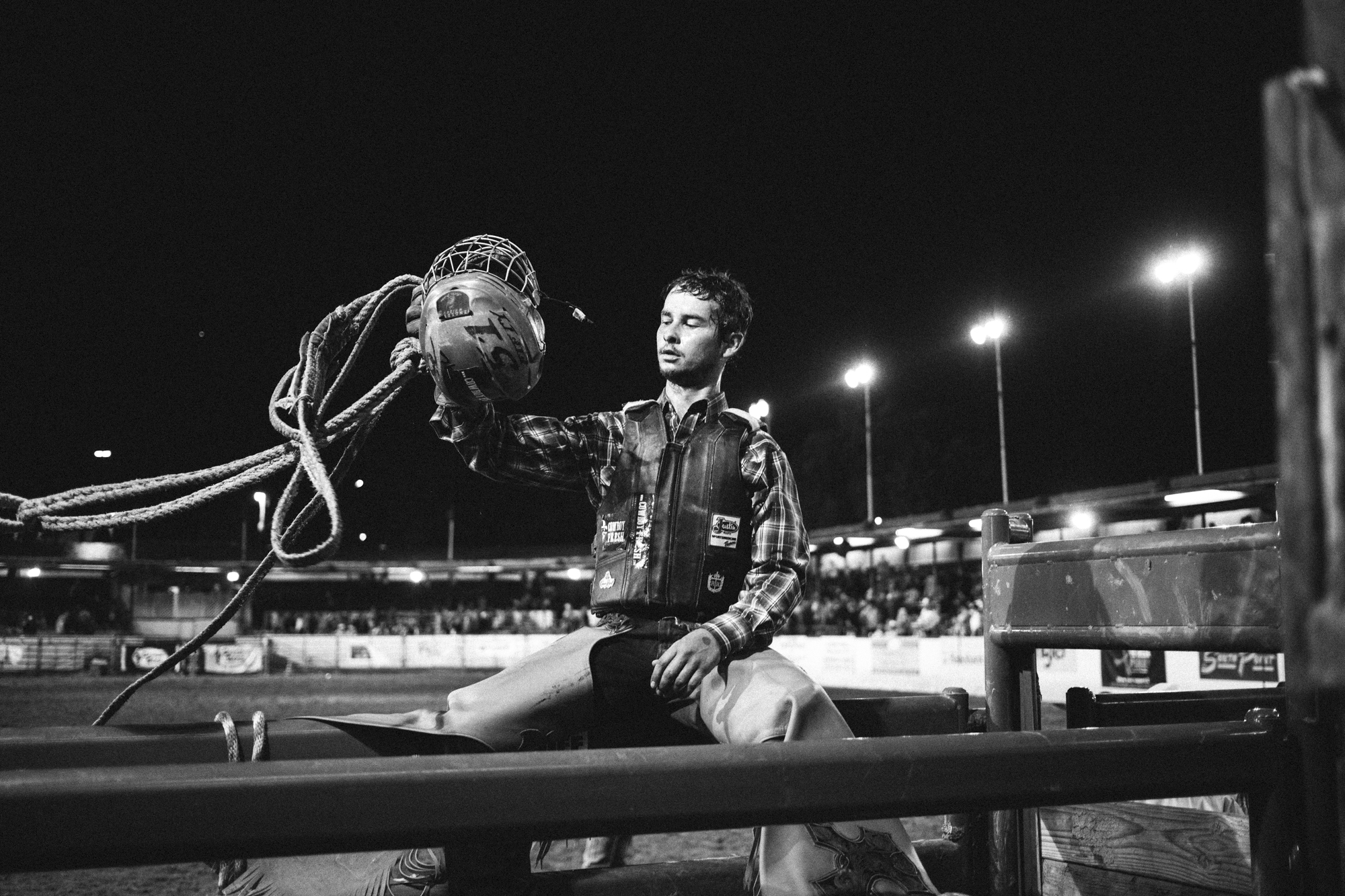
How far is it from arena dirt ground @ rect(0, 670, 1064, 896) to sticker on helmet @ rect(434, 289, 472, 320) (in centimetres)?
160

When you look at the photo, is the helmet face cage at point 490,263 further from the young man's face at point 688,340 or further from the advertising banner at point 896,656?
the advertising banner at point 896,656

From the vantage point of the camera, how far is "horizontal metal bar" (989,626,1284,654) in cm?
215

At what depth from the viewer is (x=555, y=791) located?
52.2 inches

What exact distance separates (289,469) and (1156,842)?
7.93 ft

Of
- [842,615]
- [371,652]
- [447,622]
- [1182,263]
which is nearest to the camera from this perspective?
[1182,263]

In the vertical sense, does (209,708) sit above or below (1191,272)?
below

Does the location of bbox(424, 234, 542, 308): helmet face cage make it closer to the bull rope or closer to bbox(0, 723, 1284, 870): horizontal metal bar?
the bull rope

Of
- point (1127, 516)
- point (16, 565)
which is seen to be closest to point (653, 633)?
point (1127, 516)

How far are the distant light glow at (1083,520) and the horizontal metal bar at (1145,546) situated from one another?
55.8 feet

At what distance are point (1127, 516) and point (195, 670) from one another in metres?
22.9

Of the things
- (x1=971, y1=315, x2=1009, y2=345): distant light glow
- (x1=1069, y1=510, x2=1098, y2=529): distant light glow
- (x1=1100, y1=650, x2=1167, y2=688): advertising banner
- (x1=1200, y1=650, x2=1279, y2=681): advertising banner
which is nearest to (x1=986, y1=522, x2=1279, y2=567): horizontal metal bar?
(x1=1200, y1=650, x2=1279, y2=681): advertising banner

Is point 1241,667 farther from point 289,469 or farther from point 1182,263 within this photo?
point 289,469

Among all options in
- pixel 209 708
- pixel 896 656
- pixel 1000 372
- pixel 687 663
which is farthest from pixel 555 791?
pixel 1000 372

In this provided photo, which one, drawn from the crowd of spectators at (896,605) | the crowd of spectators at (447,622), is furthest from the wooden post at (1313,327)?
the crowd of spectators at (447,622)
